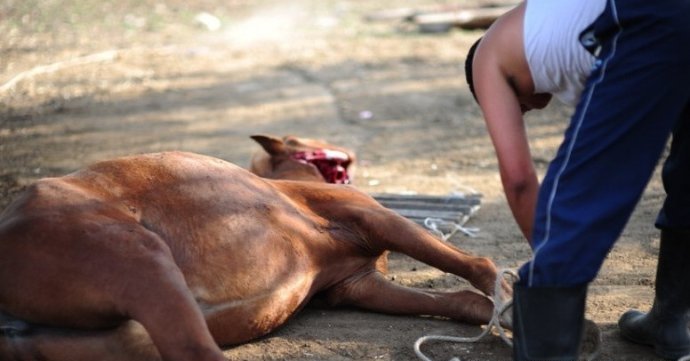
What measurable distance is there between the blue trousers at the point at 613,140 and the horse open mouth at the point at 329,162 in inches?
80.8

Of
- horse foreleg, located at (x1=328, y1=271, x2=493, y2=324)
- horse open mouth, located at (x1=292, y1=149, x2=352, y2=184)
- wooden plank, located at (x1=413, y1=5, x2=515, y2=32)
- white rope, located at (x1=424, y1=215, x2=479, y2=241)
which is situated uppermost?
horse open mouth, located at (x1=292, y1=149, x2=352, y2=184)

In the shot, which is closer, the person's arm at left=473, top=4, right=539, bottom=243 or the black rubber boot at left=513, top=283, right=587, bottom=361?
the black rubber boot at left=513, top=283, right=587, bottom=361

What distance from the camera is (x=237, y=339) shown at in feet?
11.8

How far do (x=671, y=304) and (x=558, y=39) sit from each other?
1.16m

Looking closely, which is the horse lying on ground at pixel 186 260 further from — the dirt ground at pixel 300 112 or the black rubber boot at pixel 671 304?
the black rubber boot at pixel 671 304

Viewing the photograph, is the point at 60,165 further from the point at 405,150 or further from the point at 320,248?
the point at 320,248

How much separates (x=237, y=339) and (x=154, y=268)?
591 mm

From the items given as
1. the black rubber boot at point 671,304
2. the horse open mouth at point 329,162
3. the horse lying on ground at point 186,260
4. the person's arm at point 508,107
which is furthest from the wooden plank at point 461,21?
the person's arm at point 508,107

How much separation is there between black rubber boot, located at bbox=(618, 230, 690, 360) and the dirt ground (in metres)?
0.08

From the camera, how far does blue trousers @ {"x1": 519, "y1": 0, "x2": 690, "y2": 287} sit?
114 inches

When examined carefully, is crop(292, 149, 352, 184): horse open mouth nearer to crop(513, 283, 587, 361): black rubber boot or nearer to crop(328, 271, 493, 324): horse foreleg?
crop(328, 271, 493, 324): horse foreleg

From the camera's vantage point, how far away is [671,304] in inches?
144

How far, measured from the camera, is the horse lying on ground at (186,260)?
309 cm

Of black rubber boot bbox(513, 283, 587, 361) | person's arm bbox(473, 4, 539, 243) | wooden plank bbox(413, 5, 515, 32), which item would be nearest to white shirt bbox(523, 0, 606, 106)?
person's arm bbox(473, 4, 539, 243)
